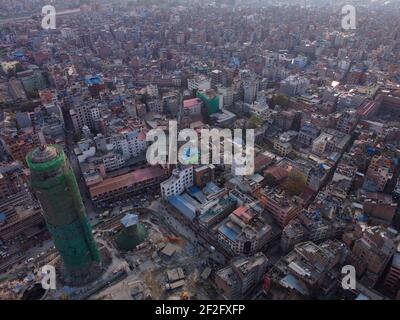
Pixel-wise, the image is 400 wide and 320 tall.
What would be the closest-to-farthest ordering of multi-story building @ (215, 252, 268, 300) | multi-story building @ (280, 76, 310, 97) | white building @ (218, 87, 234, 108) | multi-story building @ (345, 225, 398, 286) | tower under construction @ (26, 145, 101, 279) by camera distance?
tower under construction @ (26, 145, 101, 279)
multi-story building @ (215, 252, 268, 300)
multi-story building @ (345, 225, 398, 286)
white building @ (218, 87, 234, 108)
multi-story building @ (280, 76, 310, 97)

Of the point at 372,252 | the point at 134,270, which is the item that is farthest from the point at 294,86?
the point at 134,270

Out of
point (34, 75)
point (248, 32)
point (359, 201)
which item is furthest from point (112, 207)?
point (248, 32)

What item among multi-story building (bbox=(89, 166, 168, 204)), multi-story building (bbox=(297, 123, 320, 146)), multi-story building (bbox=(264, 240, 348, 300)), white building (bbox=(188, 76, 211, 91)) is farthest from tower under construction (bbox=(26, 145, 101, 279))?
white building (bbox=(188, 76, 211, 91))

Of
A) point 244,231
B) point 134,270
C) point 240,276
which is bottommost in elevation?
point 134,270

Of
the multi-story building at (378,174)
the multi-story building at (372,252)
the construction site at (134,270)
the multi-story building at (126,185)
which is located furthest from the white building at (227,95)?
the multi-story building at (372,252)

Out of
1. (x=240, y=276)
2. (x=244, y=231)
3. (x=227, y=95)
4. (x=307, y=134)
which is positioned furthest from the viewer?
(x=227, y=95)

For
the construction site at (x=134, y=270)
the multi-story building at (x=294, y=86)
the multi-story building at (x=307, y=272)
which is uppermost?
the multi-story building at (x=294, y=86)

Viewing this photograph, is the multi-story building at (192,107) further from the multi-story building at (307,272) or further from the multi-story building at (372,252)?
the multi-story building at (372,252)

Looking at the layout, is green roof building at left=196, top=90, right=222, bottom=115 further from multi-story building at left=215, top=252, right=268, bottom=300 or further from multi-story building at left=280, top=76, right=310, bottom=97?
multi-story building at left=215, top=252, right=268, bottom=300

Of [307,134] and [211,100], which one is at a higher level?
[211,100]

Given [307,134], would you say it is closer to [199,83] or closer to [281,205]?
[281,205]
